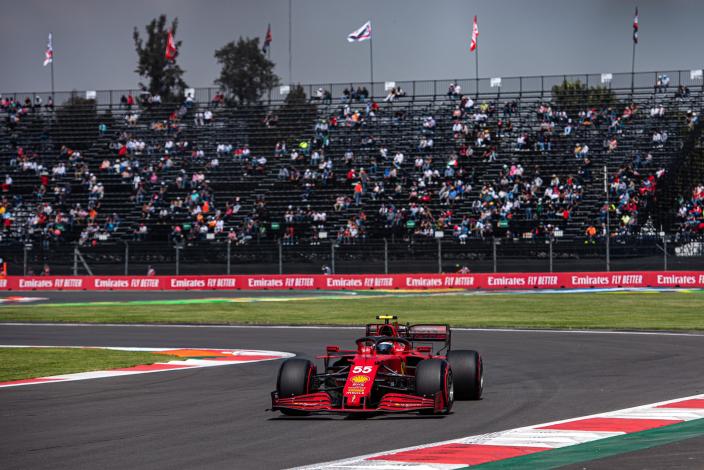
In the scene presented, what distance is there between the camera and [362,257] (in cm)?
4816

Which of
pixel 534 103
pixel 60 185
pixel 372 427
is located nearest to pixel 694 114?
pixel 534 103

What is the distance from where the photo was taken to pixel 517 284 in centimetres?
4603

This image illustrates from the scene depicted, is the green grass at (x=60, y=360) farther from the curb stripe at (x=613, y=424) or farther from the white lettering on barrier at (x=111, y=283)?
the white lettering on barrier at (x=111, y=283)

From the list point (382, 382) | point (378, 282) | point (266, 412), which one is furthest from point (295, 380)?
point (378, 282)

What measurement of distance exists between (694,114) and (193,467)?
5234cm

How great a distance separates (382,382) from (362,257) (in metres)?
35.9

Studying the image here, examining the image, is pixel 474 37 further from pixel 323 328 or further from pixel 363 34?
pixel 323 328

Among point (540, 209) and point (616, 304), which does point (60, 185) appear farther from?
point (616, 304)

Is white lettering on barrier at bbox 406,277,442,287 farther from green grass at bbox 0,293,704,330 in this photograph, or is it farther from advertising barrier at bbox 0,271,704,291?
green grass at bbox 0,293,704,330

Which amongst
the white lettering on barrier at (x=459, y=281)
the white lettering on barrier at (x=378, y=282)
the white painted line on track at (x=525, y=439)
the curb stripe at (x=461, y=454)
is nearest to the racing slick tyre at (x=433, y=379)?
the white painted line on track at (x=525, y=439)

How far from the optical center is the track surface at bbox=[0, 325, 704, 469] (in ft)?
31.4

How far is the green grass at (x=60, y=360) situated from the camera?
18125 mm

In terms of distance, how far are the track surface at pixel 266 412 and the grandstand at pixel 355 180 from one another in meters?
27.5

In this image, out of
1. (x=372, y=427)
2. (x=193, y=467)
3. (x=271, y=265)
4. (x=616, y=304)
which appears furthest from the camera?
(x=271, y=265)
